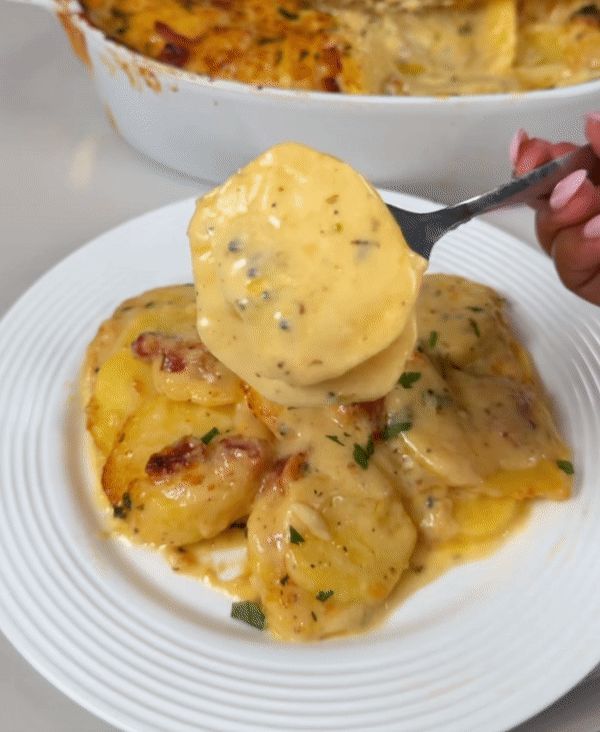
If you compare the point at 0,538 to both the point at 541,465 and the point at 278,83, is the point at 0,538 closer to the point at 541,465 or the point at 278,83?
the point at 541,465

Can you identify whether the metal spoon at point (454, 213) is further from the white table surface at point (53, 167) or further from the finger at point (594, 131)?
the white table surface at point (53, 167)

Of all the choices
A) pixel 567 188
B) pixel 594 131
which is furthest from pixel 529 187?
pixel 594 131

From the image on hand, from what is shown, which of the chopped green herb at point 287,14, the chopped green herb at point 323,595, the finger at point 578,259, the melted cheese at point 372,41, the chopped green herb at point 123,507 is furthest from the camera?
the chopped green herb at point 287,14

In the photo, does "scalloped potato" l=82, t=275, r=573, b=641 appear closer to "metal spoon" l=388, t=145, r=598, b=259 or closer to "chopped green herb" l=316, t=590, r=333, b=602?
"chopped green herb" l=316, t=590, r=333, b=602

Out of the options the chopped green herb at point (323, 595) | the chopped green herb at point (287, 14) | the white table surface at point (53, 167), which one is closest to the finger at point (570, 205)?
the white table surface at point (53, 167)

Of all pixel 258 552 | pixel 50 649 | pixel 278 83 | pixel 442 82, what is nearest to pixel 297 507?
pixel 258 552
